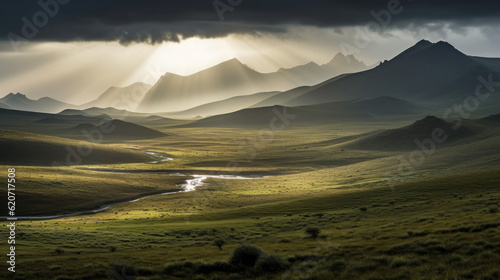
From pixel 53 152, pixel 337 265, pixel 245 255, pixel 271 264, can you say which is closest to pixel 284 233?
pixel 245 255

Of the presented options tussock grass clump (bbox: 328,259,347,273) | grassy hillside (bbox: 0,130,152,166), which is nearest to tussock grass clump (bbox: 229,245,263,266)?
tussock grass clump (bbox: 328,259,347,273)

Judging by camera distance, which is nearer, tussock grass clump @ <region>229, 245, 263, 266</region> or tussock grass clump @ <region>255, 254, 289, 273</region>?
tussock grass clump @ <region>255, 254, 289, 273</region>

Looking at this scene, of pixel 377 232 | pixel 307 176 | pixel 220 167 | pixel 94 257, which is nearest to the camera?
pixel 94 257

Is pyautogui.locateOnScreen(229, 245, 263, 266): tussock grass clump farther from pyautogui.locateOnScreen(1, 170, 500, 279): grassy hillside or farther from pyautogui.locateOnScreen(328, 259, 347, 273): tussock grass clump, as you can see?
pyautogui.locateOnScreen(328, 259, 347, 273): tussock grass clump

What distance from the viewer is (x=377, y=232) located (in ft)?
128

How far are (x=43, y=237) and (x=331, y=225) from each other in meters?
31.3

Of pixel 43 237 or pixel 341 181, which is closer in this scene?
pixel 43 237

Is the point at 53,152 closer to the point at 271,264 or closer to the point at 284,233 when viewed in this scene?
the point at 284,233

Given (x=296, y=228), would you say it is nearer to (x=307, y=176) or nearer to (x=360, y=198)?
(x=360, y=198)

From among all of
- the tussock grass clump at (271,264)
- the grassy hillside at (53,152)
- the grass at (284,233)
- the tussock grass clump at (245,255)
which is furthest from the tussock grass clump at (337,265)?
the grassy hillside at (53,152)

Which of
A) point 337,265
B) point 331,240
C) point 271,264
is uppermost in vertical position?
point 337,265

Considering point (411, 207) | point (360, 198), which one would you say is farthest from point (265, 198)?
point (411, 207)

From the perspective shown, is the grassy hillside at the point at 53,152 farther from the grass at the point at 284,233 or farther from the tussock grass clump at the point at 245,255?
the tussock grass clump at the point at 245,255

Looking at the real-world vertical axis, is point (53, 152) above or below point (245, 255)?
above
